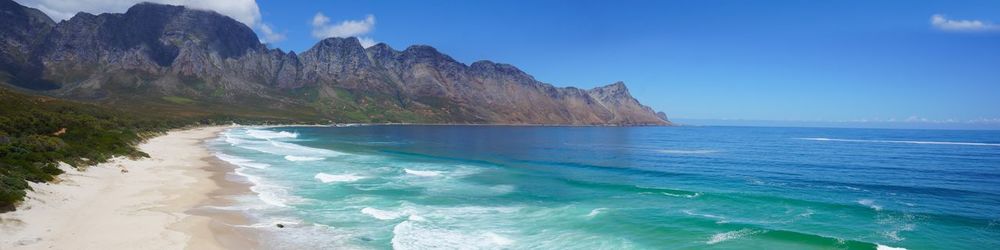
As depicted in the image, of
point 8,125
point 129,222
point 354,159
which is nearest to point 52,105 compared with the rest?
point 8,125

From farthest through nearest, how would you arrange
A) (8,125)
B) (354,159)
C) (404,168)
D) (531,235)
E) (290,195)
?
(354,159) < (404,168) < (8,125) < (290,195) < (531,235)

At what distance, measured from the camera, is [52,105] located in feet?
284

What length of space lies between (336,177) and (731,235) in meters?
33.7

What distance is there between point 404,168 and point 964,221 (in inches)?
1837

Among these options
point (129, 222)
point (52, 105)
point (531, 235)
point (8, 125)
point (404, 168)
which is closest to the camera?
point (129, 222)

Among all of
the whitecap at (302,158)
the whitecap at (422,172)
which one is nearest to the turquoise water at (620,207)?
the whitecap at (422,172)

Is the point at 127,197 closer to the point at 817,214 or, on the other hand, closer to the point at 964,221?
the point at 817,214

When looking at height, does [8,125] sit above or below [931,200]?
above

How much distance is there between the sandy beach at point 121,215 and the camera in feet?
70.4

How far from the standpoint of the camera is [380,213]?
32094 mm

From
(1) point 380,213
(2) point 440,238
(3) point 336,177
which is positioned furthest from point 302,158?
(2) point 440,238

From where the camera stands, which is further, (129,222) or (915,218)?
(915,218)

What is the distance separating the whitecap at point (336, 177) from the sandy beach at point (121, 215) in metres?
7.39

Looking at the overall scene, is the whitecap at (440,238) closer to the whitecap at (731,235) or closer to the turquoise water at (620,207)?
the turquoise water at (620,207)
